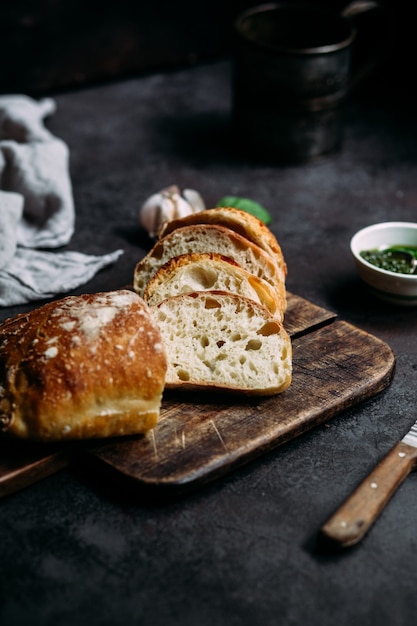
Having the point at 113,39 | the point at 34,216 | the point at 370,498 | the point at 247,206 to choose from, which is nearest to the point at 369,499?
the point at 370,498

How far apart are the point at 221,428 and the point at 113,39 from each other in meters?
2.96

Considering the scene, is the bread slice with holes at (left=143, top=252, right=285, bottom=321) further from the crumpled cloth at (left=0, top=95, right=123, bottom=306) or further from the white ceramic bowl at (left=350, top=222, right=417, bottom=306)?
the crumpled cloth at (left=0, top=95, right=123, bottom=306)

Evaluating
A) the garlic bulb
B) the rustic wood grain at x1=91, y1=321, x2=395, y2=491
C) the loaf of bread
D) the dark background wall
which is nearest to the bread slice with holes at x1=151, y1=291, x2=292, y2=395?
the rustic wood grain at x1=91, y1=321, x2=395, y2=491

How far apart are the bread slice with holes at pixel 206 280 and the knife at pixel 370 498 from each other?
55 cm

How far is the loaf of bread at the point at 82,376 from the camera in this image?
178cm

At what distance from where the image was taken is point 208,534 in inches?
67.7

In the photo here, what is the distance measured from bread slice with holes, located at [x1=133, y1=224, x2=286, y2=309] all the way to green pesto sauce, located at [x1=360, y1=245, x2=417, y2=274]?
1.35ft

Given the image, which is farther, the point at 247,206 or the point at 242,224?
the point at 247,206

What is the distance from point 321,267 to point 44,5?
86.2 inches

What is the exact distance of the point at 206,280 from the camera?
2215 millimetres

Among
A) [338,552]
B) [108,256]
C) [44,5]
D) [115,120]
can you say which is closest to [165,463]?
[338,552]

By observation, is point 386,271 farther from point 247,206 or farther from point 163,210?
point 163,210

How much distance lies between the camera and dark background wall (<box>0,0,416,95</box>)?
3990 mm

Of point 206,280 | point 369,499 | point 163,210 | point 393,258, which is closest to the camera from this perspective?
point 369,499
